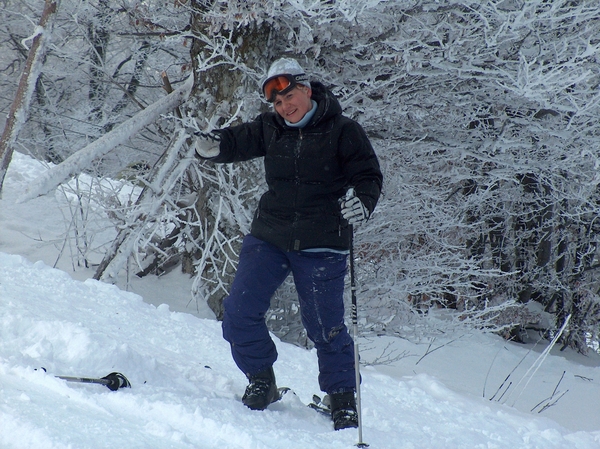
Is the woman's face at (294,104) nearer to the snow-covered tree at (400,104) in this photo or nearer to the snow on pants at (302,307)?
the snow on pants at (302,307)

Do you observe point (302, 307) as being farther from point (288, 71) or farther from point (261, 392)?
point (288, 71)

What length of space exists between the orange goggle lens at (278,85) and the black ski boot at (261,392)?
4.63ft

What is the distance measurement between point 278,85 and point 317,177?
503 millimetres

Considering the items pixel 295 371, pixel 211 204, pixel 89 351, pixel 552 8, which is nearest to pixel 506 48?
pixel 552 8

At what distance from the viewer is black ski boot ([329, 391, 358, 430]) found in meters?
2.81

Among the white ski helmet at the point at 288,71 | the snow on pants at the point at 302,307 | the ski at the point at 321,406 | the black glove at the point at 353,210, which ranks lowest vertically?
the ski at the point at 321,406

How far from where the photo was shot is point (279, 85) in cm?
288

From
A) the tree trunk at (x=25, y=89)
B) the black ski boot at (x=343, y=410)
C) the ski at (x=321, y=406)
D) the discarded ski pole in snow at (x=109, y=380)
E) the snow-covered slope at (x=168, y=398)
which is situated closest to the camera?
the snow-covered slope at (x=168, y=398)

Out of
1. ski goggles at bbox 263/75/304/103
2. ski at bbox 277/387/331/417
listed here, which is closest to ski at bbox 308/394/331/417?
ski at bbox 277/387/331/417

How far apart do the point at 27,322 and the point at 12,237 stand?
19.0 ft

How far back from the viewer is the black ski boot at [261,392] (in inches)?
111

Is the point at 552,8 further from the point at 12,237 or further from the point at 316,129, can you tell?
the point at 12,237

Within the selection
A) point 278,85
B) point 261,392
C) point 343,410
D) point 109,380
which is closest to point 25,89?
point 278,85

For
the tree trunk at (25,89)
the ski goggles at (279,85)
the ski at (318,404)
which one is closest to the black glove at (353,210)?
the ski goggles at (279,85)
